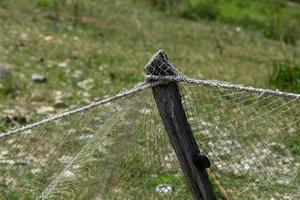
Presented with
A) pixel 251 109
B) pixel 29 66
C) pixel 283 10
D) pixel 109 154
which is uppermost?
pixel 251 109

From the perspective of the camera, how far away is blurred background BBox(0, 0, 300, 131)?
32.8 feet

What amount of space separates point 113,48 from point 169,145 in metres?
8.42

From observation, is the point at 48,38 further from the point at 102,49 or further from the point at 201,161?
the point at 201,161

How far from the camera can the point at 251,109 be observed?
4984 millimetres

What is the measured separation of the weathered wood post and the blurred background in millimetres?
1647

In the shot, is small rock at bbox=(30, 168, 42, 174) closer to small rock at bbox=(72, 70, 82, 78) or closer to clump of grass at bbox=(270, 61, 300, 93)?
small rock at bbox=(72, 70, 82, 78)

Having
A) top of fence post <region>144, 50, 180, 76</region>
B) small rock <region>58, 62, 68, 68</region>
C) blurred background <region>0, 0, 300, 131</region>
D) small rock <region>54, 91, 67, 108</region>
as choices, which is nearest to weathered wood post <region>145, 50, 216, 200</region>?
top of fence post <region>144, 50, 180, 76</region>

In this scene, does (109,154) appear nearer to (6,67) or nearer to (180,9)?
(6,67)

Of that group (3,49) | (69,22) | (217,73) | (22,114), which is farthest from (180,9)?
(22,114)

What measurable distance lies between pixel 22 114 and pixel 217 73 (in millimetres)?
4692

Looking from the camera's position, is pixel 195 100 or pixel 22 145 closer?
pixel 195 100

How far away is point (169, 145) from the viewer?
16.8 feet

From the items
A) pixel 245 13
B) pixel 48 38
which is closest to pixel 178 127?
pixel 48 38

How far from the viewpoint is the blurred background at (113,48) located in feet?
32.8
